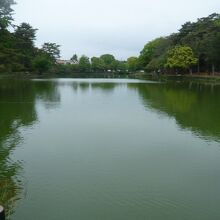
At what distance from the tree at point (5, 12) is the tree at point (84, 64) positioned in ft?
249

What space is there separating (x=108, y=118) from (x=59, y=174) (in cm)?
815

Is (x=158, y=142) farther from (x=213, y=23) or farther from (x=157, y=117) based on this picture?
(x=213, y=23)

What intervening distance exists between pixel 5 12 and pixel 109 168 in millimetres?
22561

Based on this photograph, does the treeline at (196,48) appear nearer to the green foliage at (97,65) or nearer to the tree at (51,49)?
the tree at (51,49)

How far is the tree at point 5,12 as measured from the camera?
27142mm

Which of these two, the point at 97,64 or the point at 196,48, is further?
the point at 97,64

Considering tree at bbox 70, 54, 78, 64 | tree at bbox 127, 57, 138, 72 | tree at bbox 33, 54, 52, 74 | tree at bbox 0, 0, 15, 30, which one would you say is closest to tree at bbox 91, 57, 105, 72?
tree at bbox 70, 54, 78, 64

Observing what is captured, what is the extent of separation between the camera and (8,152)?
9734mm

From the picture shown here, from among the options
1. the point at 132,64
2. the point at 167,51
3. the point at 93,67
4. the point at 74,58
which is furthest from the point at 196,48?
the point at 74,58

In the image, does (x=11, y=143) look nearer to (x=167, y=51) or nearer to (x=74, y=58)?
(x=167, y=51)

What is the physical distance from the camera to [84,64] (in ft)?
343

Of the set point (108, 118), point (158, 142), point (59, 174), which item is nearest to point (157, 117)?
point (108, 118)

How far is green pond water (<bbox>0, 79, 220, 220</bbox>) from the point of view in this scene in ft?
20.8

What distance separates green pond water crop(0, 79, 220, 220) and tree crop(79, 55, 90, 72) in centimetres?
8904
